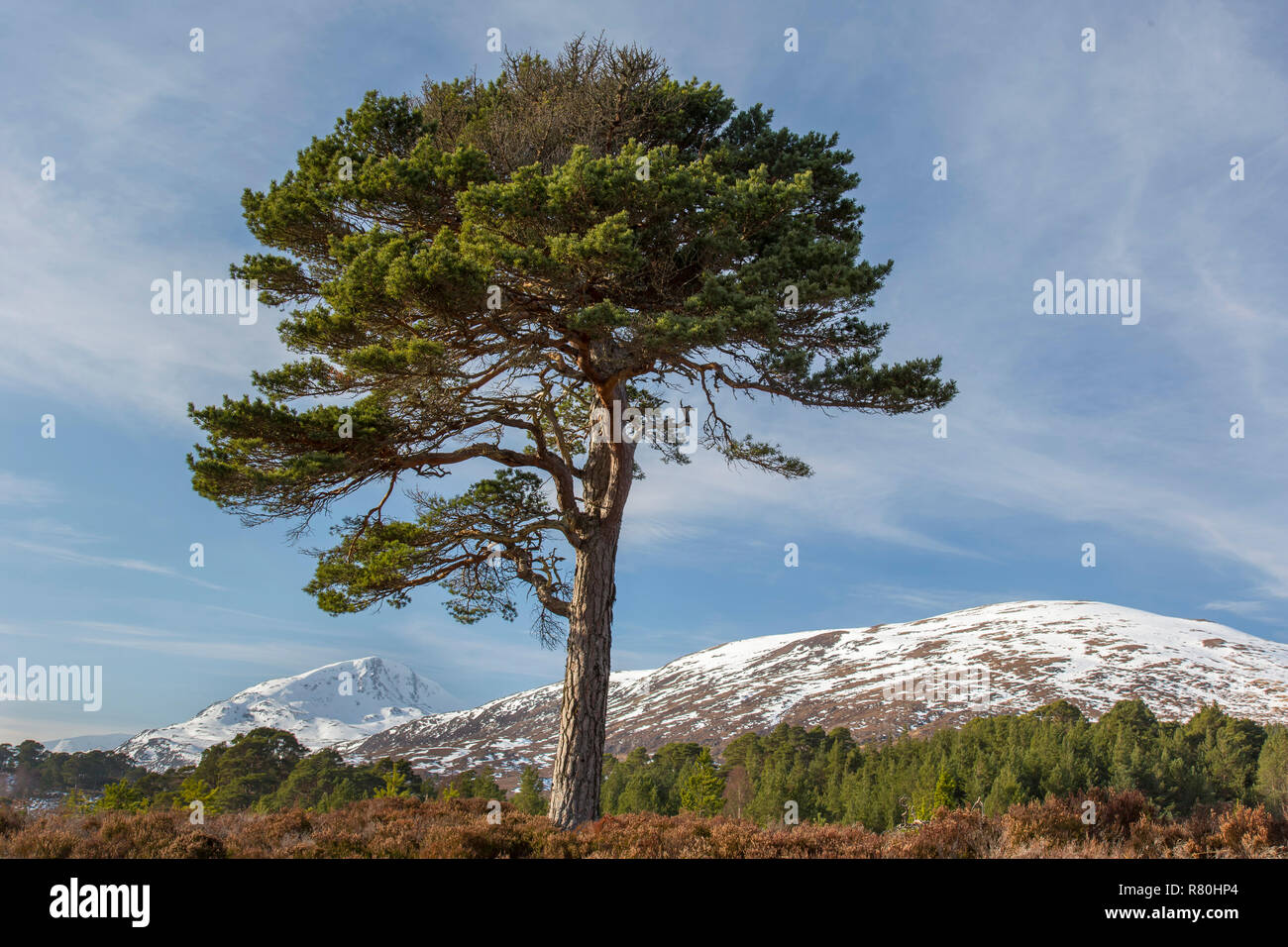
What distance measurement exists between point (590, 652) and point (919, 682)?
12154cm

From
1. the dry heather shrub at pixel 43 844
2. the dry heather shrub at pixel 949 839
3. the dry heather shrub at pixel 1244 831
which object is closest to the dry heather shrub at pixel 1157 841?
the dry heather shrub at pixel 1244 831

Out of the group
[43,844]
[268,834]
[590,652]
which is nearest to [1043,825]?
[590,652]

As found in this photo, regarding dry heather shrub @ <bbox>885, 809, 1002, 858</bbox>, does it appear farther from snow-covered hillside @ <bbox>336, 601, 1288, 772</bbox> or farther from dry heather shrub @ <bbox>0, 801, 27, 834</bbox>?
snow-covered hillside @ <bbox>336, 601, 1288, 772</bbox>

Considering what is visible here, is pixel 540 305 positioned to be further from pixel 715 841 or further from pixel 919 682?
pixel 919 682

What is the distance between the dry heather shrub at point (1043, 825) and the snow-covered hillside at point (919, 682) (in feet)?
288

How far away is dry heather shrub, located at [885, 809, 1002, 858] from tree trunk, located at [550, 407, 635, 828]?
4.56 metres

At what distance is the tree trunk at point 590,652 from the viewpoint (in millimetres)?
12125

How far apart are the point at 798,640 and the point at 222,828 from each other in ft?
608

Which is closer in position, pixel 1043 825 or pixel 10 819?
pixel 1043 825

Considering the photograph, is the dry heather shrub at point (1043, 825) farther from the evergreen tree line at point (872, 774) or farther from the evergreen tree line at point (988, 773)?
the evergreen tree line at point (988, 773)

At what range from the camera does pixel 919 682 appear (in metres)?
122
